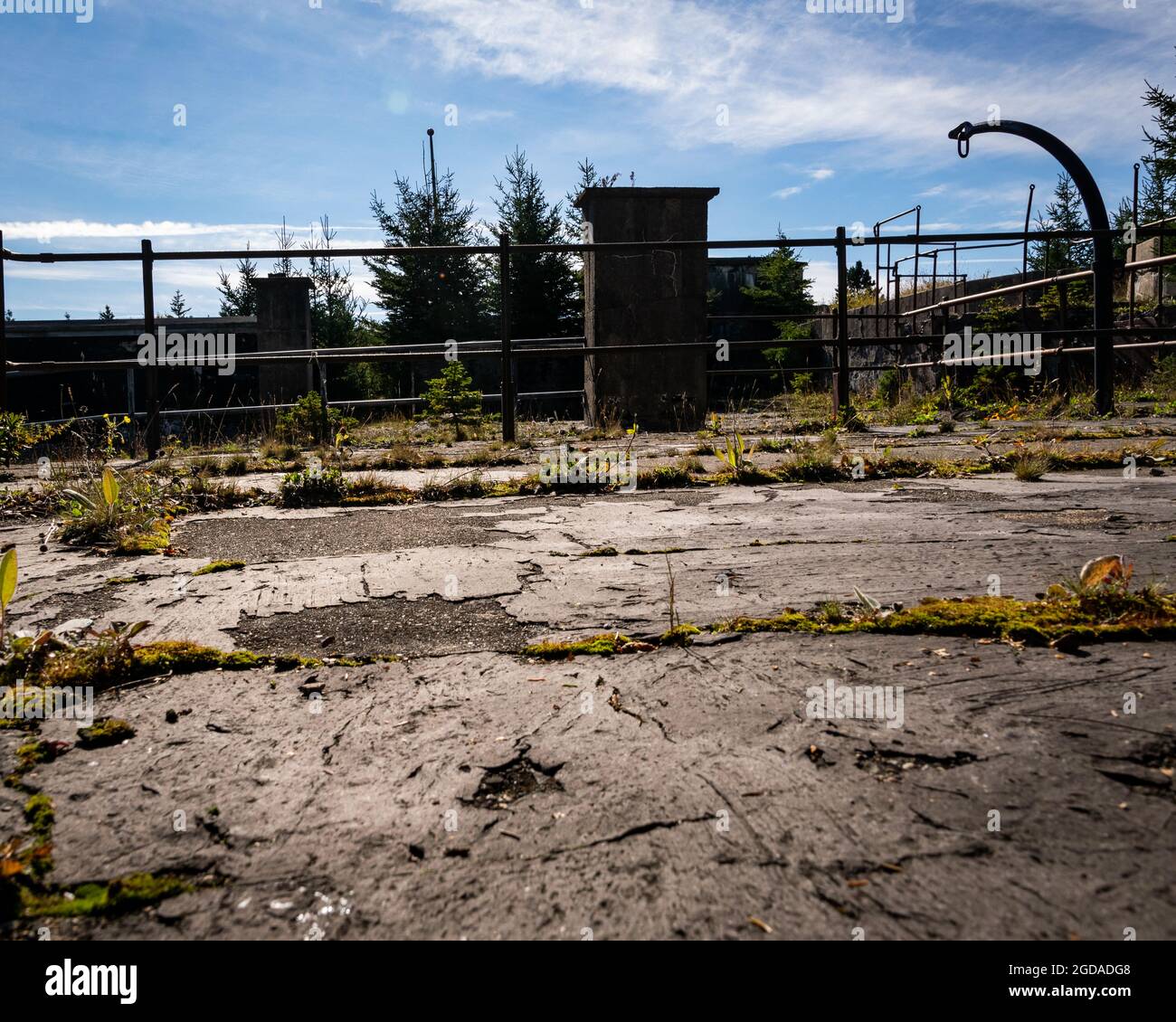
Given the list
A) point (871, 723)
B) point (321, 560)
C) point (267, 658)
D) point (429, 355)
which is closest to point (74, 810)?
point (267, 658)

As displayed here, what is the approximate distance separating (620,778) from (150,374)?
20.3ft

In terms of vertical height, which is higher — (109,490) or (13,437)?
(13,437)

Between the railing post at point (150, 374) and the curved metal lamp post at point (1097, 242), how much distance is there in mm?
6764

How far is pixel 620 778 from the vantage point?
1242 mm

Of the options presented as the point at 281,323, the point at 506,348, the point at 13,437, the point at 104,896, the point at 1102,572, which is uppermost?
the point at 281,323

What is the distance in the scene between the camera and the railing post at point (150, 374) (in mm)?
6105

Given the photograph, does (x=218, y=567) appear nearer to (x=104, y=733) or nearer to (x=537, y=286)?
(x=104, y=733)

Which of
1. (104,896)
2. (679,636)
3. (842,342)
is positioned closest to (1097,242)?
(842,342)

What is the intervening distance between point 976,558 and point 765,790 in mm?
1491

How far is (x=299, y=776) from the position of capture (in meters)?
1.29

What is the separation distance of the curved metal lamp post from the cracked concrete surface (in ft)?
19.5

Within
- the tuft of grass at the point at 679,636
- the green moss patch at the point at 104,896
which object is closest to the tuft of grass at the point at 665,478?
the tuft of grass at the point at 679,636
